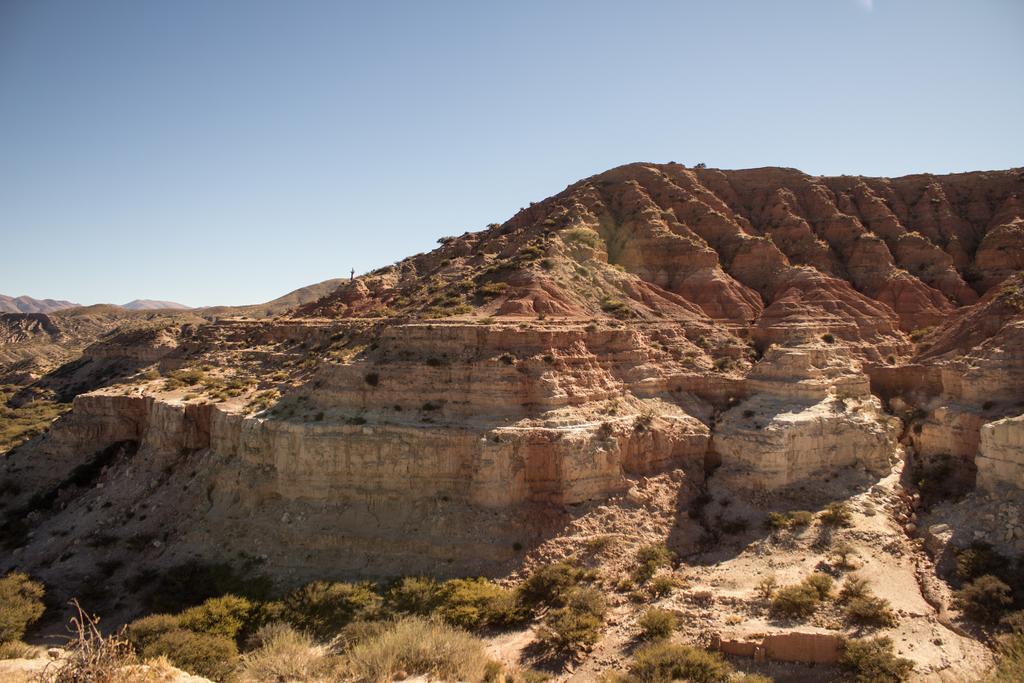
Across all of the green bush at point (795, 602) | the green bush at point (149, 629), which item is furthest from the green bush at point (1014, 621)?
the green bush at point (149, 629)

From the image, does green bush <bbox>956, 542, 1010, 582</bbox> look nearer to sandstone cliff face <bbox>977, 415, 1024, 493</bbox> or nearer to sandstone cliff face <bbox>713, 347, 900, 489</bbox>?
sandstone cliff face <bbox>977, 415, 1024, 493</bbox>

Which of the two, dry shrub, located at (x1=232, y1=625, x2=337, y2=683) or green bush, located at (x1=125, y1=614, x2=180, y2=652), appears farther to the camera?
green bush, located at (x1=125, y1=614, x2=180, y2=652)

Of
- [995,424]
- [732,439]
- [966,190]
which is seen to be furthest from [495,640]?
[966,190]

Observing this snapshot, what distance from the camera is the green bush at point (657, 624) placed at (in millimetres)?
20391

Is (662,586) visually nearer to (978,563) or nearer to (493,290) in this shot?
(978,563)

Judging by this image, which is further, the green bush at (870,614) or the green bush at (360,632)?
the green bush at (360,632)

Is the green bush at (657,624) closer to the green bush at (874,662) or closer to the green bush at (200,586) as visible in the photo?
the green bush at (874,662)

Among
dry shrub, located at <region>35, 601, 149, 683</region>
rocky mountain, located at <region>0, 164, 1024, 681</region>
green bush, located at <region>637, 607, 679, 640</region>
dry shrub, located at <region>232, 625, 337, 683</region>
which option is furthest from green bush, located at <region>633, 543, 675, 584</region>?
dry shrub, located at <region>35, 601, 149, 683</region>

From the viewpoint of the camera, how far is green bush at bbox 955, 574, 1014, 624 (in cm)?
1994

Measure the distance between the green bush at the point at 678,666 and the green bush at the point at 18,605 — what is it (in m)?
22.4

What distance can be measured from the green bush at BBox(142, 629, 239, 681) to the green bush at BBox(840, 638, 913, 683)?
62.9 ft

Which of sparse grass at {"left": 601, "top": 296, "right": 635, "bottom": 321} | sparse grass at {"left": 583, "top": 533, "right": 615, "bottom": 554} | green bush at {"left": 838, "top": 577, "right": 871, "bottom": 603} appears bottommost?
green bush at {"left": 838, "top": 577, "right": 871, "bottom": 603}

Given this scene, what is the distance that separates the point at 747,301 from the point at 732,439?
1476 centimetres

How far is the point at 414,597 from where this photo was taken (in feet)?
73.6
